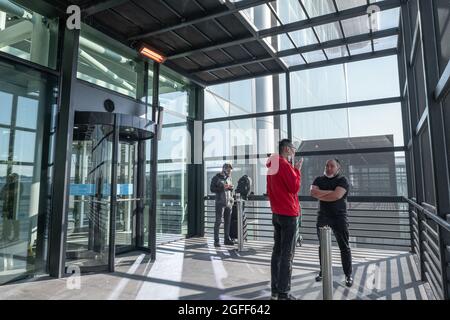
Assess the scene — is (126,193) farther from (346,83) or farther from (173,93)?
(346,83)

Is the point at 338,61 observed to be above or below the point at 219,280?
above

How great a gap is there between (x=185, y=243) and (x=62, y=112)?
10.8 ft

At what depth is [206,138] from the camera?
7066 millimetres

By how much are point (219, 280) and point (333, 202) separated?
5.22 ft

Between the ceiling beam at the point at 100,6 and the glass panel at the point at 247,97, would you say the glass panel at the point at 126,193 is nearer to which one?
the ceiling beam at the point at 100,6

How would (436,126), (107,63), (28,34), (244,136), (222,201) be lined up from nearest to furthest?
1. (436,126)
2. (28,34)
3. (107,63)
4. (222,201)
5. (244,136)

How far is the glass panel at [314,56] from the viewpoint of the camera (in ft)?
18.9

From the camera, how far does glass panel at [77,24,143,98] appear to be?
4516 mm

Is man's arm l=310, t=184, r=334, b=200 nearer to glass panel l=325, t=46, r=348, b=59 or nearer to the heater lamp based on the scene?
glass panel l=325, t=46, r=348, b=59

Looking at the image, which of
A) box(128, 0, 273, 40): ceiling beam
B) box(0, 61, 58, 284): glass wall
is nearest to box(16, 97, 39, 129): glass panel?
box(0, 61, 58, 284): glass wall

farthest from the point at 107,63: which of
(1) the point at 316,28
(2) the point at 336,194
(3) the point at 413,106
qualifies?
(3) the point at 413,106

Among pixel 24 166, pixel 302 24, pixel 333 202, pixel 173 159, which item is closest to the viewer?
pixel 333 202

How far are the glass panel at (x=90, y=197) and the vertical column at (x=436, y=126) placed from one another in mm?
3676

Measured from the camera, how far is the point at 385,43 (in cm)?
535
